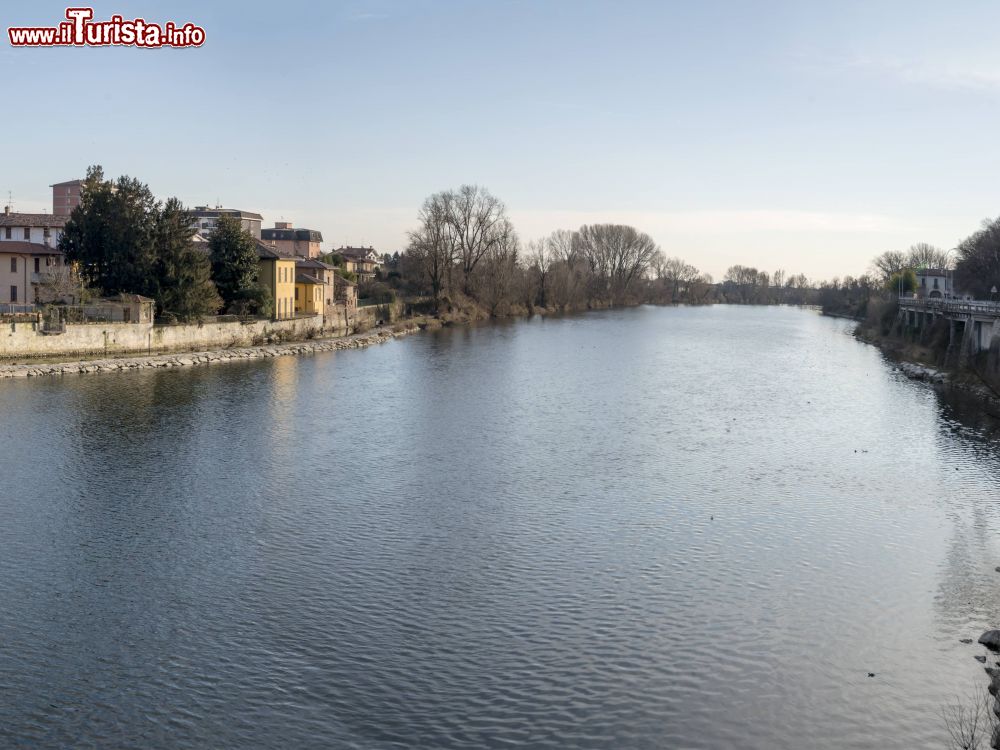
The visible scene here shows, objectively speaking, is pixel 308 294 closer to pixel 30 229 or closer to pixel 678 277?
pixel 30 229

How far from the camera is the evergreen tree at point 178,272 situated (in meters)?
37.3

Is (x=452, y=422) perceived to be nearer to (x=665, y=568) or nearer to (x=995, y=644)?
(x=665, y=568)

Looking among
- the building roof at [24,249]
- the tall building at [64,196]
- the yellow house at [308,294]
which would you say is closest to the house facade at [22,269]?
the building roof at [24,249]

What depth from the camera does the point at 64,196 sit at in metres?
93.1

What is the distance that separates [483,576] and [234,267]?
32056 millimetres

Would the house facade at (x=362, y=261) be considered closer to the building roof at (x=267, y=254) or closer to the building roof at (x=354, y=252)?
the building roof at (x=354, y=252)

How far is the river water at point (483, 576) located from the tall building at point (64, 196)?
241 feet

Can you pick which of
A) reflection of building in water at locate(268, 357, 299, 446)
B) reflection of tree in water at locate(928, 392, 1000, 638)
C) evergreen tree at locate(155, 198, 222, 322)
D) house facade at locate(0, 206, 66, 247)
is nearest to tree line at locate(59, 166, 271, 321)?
evergreen tree at locate(155, 198, 222, 322)

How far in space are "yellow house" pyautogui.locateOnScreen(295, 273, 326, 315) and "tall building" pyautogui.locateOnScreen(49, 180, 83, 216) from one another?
51.2 metres

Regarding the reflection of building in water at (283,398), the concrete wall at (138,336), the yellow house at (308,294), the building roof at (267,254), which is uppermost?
the building roof at (267,254)

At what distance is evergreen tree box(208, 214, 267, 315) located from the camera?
1656 inches

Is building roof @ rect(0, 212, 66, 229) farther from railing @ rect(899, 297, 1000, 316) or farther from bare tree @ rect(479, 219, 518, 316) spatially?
railing @ rect(899, 297, 1000, 316)

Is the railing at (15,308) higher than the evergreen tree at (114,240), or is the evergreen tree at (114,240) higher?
the evergreen tree at (114,240)

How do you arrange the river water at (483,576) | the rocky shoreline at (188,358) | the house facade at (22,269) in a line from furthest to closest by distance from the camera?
the house facade at (22,269) → the rocky shoreline at (188,358) → the river water at (483,576)
